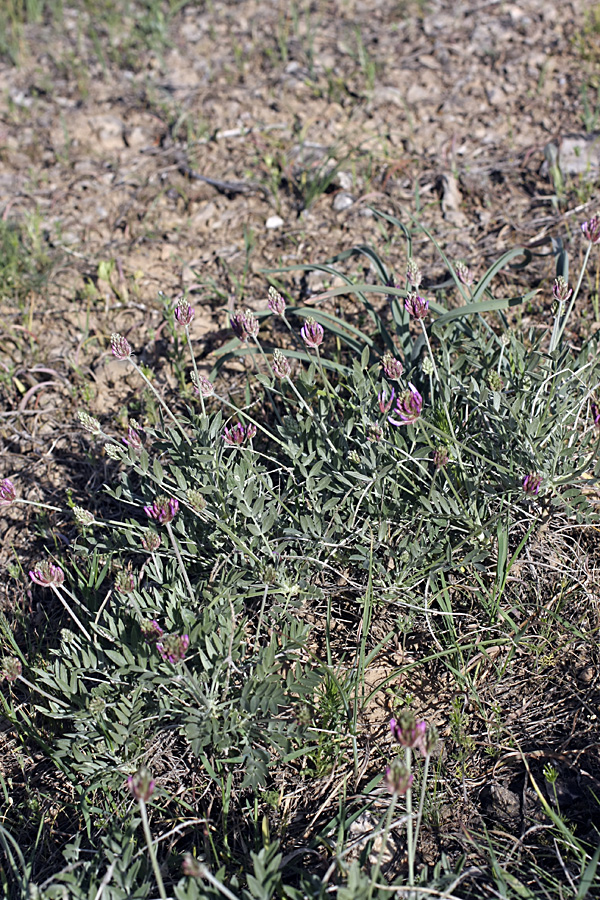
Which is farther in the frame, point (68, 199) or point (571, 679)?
point (68, 199)

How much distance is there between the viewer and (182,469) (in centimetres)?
251

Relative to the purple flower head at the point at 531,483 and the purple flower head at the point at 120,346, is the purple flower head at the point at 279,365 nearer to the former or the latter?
the purple flower head at the point at 120,346

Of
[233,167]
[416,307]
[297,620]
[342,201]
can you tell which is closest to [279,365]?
[416,307]

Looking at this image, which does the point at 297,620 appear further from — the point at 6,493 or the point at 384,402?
the point at 6,493

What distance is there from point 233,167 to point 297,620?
3020mm

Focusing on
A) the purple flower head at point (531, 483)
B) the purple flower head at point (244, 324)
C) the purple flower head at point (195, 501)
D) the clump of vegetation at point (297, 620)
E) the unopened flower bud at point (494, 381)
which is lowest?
the clump of vegetation at point (297, 620)

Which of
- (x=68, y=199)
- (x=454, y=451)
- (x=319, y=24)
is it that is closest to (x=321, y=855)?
(x=454, y=451)

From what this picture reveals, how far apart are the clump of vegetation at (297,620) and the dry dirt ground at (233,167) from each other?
2.34ft

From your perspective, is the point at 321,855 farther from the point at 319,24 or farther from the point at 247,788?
the point at 319,24

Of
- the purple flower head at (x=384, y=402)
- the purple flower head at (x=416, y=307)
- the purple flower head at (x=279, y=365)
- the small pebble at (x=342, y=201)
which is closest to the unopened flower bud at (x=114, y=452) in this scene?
the purple flower head at (x=279, y=365)

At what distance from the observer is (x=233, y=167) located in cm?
422

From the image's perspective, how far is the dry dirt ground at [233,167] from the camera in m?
3.45

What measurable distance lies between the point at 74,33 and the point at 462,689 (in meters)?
5.44

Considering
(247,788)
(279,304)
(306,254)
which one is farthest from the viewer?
(306,254)
